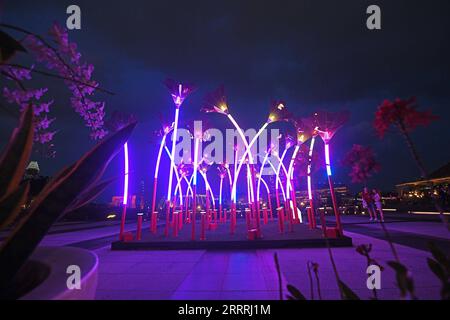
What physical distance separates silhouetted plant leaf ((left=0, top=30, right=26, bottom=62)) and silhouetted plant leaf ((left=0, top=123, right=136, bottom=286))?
0.63 meters

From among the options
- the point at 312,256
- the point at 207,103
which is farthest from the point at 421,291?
the point at 207,103

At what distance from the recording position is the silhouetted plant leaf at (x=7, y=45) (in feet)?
4.27

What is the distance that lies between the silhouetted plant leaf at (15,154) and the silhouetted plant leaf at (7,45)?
344mm

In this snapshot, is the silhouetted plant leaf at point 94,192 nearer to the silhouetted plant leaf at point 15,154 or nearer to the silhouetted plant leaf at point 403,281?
the silhouetted plant leaf at point 15,154

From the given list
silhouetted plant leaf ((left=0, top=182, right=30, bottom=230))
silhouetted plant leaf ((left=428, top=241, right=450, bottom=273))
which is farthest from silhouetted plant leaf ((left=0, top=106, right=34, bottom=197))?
silhouetted plant leaf ((left=428, top=241, right=450, bottom=273))

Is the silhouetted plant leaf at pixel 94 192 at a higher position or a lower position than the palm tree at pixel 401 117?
lower

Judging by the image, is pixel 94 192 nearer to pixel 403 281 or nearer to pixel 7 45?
pixel 7 45

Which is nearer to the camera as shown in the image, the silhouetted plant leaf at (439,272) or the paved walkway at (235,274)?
the silhouetted plant leaf at (439,272)

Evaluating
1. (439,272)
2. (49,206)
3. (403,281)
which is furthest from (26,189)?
(439,272)

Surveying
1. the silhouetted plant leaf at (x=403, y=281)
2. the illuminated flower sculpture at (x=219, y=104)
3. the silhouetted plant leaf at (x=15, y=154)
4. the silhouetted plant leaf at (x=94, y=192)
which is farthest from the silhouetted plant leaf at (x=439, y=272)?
the illuminated flower sculpture at (x=219, y=104)

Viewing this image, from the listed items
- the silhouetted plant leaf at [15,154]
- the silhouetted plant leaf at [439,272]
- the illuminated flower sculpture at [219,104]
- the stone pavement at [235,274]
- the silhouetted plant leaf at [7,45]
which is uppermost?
the illuminated flower sculpture at [219,104]

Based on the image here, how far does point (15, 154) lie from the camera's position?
153 cm

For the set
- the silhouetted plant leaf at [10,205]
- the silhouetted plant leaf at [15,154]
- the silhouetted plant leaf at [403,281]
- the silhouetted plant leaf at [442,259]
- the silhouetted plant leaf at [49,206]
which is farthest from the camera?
the silhouetted plant leaf at [15,154]

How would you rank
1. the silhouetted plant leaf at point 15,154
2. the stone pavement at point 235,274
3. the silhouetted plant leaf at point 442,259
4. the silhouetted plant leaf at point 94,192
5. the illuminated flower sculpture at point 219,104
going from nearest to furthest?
the silhouetted plant leaf at point 442,259, the silhouetted plant leaf at point 15,154, the silhouetted plant leaf at point 94,192, the stone pavement at point 235,274, the illuminated flower sculpture at point 219,104
